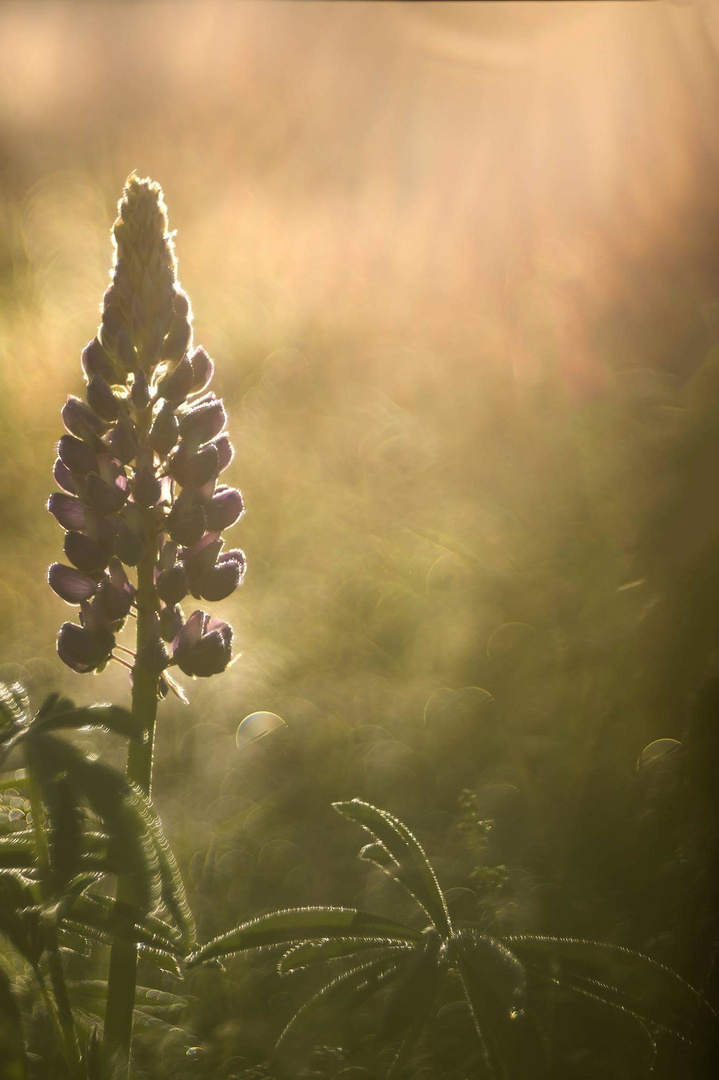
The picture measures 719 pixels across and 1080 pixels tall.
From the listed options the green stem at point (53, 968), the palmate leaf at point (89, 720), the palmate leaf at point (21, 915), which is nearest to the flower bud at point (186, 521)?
the palmate leaf at point (89, 720)

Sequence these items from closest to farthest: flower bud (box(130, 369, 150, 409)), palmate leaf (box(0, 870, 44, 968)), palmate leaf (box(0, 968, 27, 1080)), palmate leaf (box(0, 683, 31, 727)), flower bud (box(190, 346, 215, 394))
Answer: palmate leaf (box(0, 968, 27, 1080)) → palmate leaf (box(0, 870, 44, 968)) → palmate leaf (box(0, 683, 31, 727)) → flower bud (box(130, 369, 150, 409)) → flower bud (box(190, 346, 215, 394))

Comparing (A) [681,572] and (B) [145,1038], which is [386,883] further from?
(A) [681,572]

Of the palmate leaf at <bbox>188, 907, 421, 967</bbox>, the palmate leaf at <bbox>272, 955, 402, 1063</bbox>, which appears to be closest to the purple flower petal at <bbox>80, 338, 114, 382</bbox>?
the palmate leaf at <bbox>188, 907, 421, 967</bbox>

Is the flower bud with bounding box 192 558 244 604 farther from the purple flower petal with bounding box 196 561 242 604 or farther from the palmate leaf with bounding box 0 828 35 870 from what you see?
the palmate leaf with bounding box 0 828 35 870

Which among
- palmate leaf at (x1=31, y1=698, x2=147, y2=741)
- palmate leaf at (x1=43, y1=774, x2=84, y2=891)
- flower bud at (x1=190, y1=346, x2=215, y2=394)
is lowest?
palmate leaf at (x1=43, y1=774, x2=84, y2=891)

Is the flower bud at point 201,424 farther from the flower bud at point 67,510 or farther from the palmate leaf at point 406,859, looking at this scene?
the palmate leaf at point 406,859

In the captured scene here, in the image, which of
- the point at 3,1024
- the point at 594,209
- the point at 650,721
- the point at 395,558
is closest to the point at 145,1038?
the point at 3,1024
